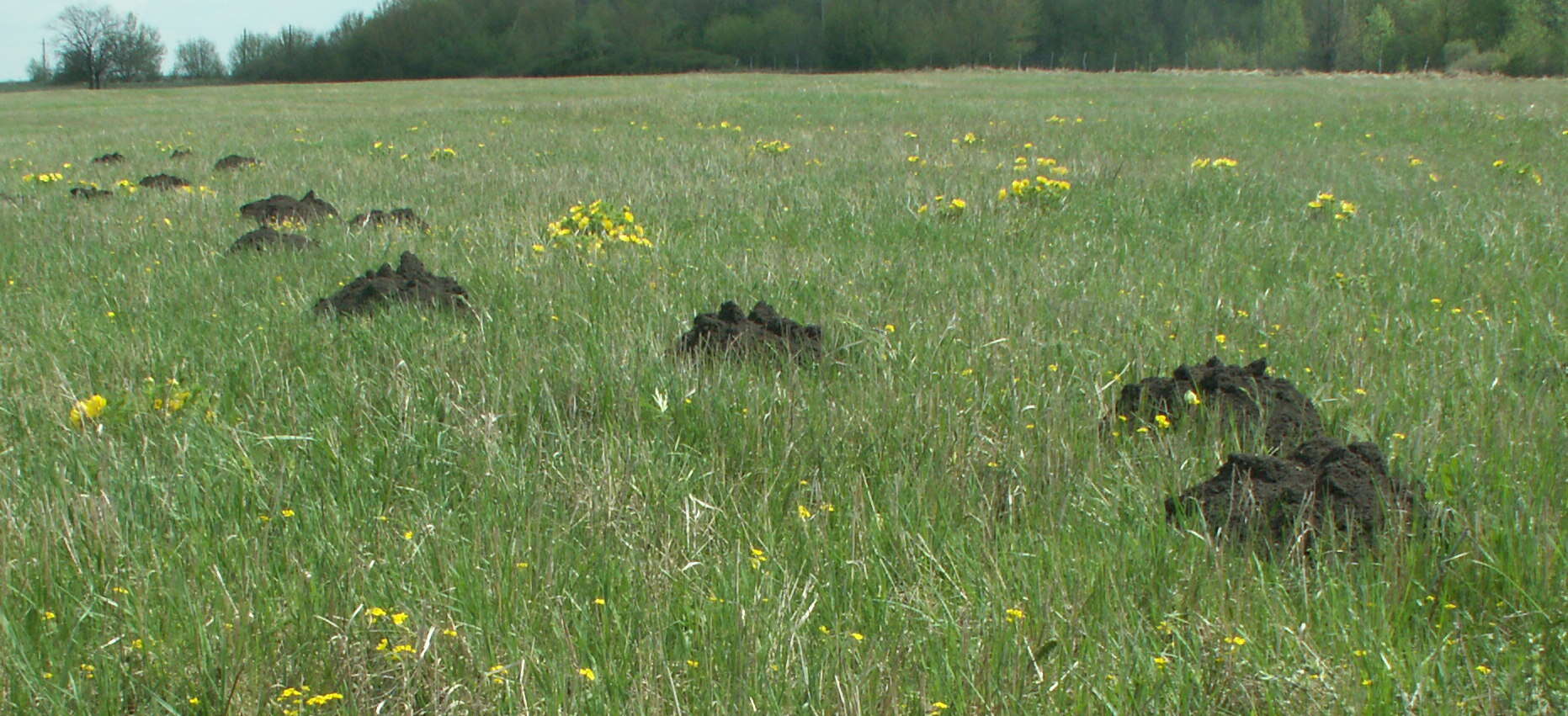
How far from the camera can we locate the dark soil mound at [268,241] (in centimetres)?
674

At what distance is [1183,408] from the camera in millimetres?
3486

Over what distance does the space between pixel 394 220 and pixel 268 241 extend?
3.63ft

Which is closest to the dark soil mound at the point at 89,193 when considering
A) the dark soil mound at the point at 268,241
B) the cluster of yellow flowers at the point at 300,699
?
the dark soil mound at the point at 268,241

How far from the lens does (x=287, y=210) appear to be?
320 inches

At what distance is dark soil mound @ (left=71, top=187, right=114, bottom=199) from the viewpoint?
945 centimetres

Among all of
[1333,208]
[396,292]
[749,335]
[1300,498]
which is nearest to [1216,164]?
[1333,208]

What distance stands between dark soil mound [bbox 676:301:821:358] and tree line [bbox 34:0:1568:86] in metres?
81.6

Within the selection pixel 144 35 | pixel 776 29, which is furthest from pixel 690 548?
pixel 144 35

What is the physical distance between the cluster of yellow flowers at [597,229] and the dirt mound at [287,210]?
88.9 inches

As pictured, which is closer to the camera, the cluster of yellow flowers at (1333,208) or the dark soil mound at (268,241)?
the dark soil mound at (268,241)

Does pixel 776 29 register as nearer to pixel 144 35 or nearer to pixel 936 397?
pixel 144 35

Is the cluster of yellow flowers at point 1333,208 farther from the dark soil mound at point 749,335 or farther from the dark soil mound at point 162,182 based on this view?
the dark soil mound at point 162,182

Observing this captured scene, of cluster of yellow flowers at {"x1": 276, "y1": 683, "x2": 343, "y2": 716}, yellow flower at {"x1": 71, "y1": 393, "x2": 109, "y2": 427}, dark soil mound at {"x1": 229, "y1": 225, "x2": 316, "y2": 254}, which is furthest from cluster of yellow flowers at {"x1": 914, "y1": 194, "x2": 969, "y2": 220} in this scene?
cluster of yellow flowers at {"x1": 276, "y1": 683, "x2": 343, "y2": 716}

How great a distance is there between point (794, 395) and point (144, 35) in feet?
362
